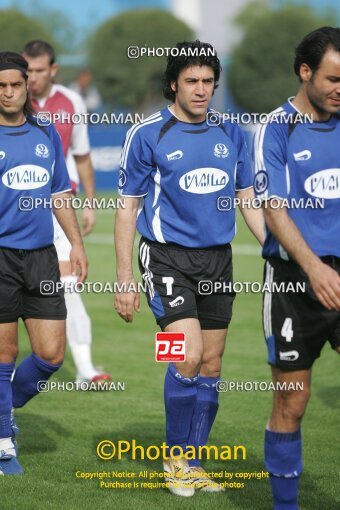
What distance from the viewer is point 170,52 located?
653 centimetres

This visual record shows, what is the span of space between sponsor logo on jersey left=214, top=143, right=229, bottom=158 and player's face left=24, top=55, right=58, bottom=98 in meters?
3.15

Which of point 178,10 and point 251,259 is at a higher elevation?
point 178,10

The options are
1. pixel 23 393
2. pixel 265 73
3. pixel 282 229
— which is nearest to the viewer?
pixel 282 229

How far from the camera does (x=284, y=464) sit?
5344 millimetres

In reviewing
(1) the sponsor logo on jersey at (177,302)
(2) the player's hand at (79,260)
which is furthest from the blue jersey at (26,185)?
(1) the sponsor logo on jersey at (177,302)

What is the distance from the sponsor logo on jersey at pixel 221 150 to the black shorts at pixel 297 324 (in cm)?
119

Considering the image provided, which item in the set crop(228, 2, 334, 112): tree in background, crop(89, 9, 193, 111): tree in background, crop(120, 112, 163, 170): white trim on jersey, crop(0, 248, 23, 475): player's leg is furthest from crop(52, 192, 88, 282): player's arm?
crop(228, 2, 334, 112): tree in background

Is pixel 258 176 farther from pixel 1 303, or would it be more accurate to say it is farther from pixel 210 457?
pixel 210 457

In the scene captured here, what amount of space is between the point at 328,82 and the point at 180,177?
51.0 inches

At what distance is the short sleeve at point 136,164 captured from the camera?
6.26 meters

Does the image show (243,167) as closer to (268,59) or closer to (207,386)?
(207,386)

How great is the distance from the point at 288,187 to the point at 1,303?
2093mm

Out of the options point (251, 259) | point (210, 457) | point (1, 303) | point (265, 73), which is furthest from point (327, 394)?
point (265, 73)

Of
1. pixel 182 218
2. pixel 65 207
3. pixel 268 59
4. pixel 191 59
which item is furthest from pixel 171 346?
pixel 268 59
